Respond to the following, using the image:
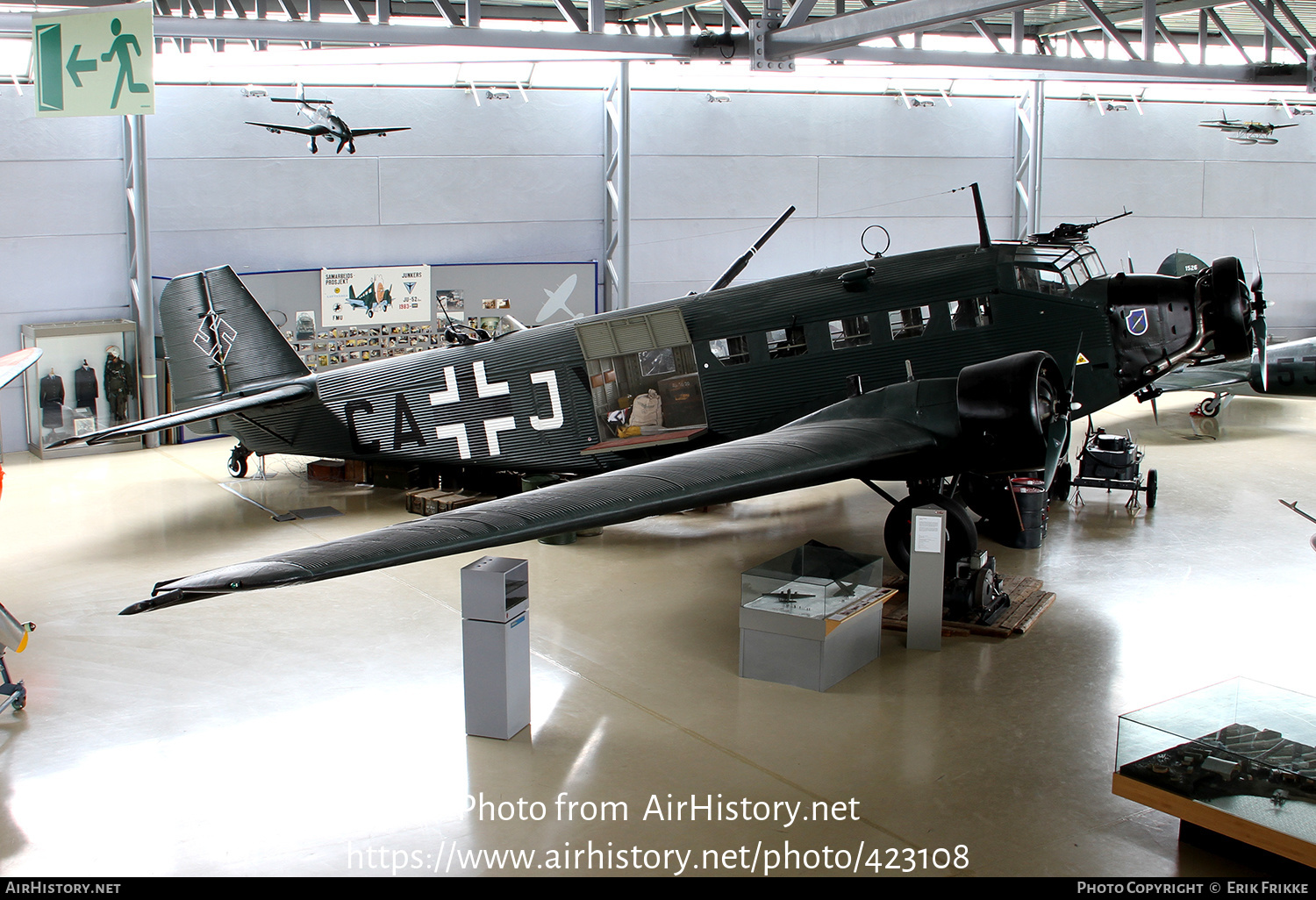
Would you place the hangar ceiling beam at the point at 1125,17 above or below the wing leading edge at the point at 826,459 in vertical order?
above

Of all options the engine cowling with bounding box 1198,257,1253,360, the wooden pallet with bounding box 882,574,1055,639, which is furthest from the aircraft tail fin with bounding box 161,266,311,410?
the engine cowling with bounding box 1198,257,1253,360

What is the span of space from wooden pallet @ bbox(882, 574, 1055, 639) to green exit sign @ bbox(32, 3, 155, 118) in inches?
349

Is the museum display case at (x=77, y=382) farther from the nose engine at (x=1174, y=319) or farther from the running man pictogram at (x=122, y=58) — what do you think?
the nose engine at (x=1174, y=319)

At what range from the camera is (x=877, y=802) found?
6676 millimetres

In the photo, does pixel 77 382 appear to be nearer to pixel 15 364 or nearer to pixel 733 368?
pixel 15 364

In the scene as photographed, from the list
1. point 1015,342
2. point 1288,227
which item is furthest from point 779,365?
point 1288,227

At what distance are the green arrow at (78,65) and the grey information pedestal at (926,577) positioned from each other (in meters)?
Result: 9.04

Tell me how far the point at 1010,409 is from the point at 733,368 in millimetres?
4139

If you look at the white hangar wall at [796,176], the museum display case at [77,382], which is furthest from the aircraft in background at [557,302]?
the museum display case at [77,382]

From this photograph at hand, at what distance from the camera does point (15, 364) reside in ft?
33.0

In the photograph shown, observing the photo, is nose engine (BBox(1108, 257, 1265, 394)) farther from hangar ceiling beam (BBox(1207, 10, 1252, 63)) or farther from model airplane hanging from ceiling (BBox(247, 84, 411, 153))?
model airplane hanging from ceiling (BBox(247, 84, 411, 153))

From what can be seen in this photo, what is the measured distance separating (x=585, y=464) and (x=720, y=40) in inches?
248

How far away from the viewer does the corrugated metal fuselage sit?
38.7ft

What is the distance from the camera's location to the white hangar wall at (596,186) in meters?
19.2
